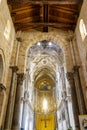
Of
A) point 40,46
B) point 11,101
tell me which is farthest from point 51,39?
point 11,101

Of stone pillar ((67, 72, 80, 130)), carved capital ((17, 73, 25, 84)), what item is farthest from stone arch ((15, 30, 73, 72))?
stone pillar ((67, 72, 80, 130))

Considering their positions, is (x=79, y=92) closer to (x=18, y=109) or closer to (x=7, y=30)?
(x=18, y=109)

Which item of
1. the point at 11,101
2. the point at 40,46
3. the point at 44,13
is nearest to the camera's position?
the point at 11,101

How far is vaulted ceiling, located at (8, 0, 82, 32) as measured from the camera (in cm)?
1003

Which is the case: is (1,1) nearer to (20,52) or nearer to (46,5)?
(46,5)

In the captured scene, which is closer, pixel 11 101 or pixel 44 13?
pixel 11 101

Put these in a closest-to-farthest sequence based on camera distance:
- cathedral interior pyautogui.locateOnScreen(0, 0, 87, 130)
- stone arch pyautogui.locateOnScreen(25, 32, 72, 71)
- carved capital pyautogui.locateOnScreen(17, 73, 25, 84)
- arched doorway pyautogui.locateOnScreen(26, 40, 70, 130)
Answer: cathedral interior pyautogui.locateOnScreen(0, 0, 87, 130) → carved capital pyautogui.locateOnScreen(17, 73, 25, 84) → stone arch pyautogui.locateOnScreen(25, 32, 72, 71) → arched doorway pyautogui.locateOnScreen(26, 40, 70, 130)

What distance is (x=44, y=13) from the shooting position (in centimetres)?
1155

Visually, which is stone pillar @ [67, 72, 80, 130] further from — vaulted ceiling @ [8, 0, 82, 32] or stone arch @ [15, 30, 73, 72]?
vaulted ceiling @ [8, 0, 82, 32]

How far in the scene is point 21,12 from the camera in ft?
37.4

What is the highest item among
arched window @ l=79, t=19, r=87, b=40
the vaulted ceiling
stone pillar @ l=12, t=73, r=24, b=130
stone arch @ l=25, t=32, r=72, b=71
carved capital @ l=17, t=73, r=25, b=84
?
the vaulted ceiling

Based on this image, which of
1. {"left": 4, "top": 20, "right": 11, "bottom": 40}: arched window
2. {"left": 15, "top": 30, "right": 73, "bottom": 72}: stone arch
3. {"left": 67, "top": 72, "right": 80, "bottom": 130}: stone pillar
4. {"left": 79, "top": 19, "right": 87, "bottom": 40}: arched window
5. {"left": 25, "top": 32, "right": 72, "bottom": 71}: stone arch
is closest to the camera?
{"left": 67, "top": 72, "right": 80, "bottom": 130}: stone pillar

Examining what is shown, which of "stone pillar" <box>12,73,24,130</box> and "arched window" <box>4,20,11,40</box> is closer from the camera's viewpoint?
"stone pillar" <box>12,73,24,130</box>

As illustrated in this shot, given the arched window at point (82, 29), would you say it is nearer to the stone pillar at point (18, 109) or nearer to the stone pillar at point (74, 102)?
the stone pillar at point (74, 102)
